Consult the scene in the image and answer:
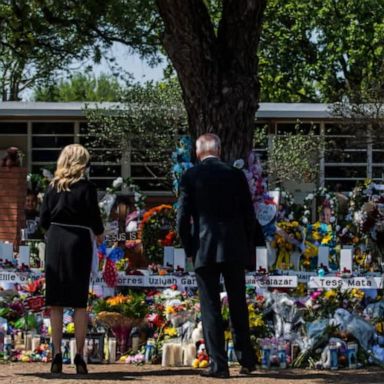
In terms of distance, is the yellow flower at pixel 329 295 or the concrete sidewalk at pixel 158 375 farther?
the yellow flower at pixel 329 295

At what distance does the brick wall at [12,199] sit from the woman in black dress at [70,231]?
27.8 feet

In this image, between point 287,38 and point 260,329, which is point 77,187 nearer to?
point 260,329

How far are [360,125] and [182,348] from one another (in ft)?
46.9

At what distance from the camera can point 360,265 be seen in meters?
11.3

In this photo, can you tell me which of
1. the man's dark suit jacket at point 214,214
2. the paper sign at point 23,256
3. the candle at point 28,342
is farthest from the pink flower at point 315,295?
the paper sign at point 23,256

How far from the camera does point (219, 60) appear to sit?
30.8ft

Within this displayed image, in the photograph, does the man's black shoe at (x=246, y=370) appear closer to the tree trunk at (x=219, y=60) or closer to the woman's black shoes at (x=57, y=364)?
the woman's black shoes at (x=57, y=364)

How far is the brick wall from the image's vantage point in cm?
1614

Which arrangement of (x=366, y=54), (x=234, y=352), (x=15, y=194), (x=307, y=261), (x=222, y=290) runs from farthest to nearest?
(x=366, y=54) → (x=15, y=194) → (x=307, y=261) → (x=222, y=290) → (x=234, y=352)

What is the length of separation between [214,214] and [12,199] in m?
9.02

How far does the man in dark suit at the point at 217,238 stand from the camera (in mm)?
7664

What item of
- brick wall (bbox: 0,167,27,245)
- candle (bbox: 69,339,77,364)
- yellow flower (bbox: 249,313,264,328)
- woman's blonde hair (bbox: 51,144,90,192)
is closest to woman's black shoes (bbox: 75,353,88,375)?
candle (bbox: 69,339,77,364)

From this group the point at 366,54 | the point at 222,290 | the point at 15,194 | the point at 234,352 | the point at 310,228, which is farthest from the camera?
the point at 366,54

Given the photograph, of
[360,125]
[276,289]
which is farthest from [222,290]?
[360,125]
